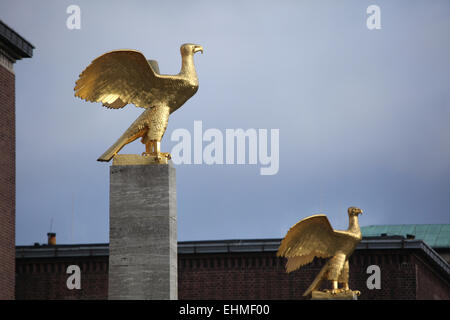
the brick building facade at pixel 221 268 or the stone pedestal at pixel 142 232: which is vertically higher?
the brick building facade at pixel 221 268

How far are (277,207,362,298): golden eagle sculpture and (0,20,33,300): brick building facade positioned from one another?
38.4 feet

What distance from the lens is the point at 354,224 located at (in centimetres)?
4009

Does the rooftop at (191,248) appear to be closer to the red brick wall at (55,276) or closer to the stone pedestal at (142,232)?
the red brick wall at (55,276)

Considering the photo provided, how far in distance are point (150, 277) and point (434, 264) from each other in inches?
1347

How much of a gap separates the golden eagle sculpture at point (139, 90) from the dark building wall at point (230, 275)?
92.5 feet

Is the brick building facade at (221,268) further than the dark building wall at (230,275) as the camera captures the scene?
Yes

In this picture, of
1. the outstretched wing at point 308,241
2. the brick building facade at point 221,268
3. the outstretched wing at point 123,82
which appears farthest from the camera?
the brick building facade at point 221,268

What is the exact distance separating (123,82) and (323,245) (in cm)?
1379

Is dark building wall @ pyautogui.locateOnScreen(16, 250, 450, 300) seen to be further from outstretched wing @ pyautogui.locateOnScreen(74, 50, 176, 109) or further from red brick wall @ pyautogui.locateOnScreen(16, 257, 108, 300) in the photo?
outstretched wing @ pyautogui.locateOnScreen(74, 50, 176, 109)

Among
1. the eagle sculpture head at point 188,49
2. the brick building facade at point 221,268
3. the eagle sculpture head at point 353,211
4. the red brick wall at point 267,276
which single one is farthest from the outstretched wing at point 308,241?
the brick building facade at point 221,268

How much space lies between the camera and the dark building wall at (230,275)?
54.6 meters

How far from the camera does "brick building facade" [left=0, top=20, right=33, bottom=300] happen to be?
4478 cm

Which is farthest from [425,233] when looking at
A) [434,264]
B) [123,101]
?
[123,101]
